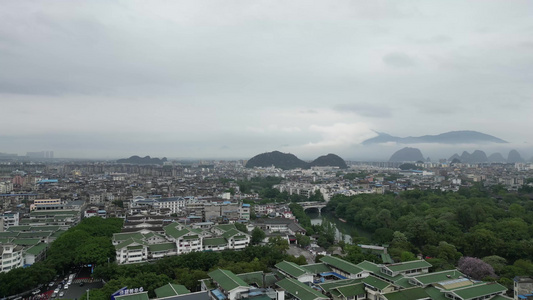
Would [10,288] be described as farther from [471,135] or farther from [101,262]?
[471,135]

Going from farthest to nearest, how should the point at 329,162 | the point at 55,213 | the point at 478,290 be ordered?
the point at 329,162, the point at 55,213, the point at 478,290

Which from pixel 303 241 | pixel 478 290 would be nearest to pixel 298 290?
pixel 478 290

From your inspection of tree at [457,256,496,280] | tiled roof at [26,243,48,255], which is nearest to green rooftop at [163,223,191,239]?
tiled roof at [26,243,48,255]

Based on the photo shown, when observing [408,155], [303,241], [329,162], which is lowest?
[303,241]

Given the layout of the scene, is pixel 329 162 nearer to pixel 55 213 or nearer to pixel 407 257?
pixel 55 213

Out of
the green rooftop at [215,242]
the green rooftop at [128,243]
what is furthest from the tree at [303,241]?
the green rooftop at [128,243]

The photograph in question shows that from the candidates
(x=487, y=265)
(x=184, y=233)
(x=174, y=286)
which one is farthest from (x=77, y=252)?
(x=487, y=265)
